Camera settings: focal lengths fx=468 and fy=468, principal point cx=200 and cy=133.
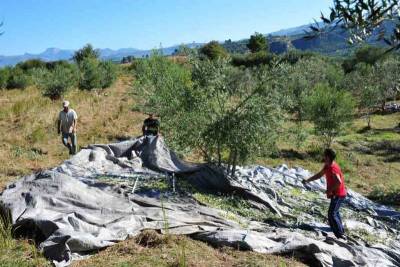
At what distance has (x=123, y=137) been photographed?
65.2 feet

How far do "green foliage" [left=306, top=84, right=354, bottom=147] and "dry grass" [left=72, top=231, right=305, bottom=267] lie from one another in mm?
15602

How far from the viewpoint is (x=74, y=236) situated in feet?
22.8

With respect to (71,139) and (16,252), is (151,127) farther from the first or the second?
(16,252)

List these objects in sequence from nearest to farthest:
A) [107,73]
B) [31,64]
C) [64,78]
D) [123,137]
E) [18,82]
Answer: [123,137]
[64,78]
[18,82]
[107,73]
[31,64]

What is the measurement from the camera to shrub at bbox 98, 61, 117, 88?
3996 centimetres

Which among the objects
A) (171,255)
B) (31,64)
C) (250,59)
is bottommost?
(171,255)

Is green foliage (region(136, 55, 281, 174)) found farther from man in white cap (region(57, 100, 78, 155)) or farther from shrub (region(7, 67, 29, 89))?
shrub (region(7, 67, 29, 89))

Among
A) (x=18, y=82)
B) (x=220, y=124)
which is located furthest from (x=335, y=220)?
(x=18, y=82)

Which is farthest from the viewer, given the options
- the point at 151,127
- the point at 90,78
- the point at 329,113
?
the point at 90,78

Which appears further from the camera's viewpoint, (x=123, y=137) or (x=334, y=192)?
(x=123, y=137)

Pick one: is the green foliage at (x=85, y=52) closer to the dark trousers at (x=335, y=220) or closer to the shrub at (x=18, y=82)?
the shrub at (x=18, y=82)

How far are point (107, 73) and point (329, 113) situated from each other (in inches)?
985

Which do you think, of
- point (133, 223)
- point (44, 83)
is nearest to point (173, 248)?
point (133, 223)

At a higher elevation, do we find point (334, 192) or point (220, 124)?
point (220, 124)
